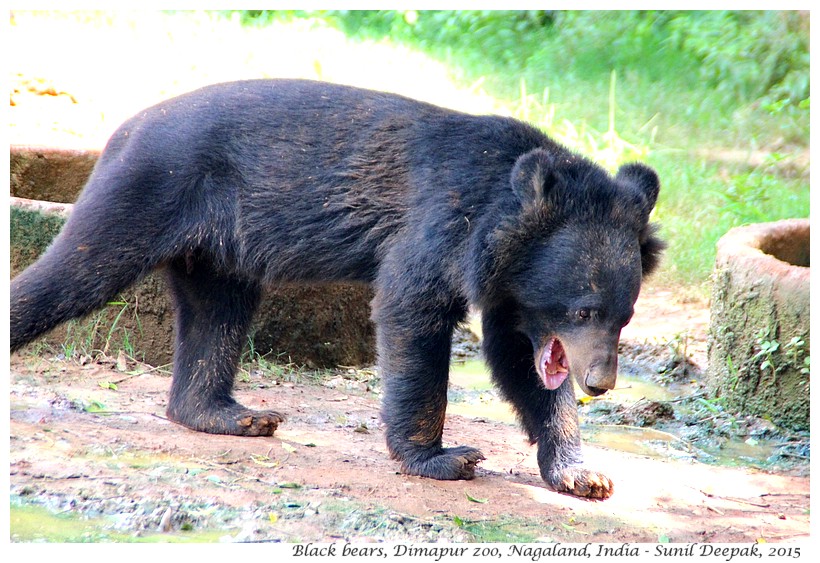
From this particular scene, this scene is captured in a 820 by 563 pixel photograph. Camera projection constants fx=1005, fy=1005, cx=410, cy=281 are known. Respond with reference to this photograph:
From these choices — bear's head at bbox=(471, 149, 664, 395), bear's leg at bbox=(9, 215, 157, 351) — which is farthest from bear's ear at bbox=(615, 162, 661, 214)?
bear's leg at bbox=(9, 215, 157, 351)

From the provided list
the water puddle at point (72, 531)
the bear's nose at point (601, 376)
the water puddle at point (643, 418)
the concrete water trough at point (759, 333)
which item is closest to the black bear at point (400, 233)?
the bear's nose at point (601, 376)

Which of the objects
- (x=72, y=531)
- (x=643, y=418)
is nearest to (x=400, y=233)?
(x=72, y=531)

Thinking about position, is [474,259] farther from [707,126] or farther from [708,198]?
[707,126]

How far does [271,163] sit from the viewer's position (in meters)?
5.04

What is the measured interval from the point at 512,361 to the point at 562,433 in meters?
0.43

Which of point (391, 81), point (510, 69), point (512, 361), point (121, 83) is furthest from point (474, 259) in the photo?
point (510, 69)

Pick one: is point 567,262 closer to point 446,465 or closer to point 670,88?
point 446,465

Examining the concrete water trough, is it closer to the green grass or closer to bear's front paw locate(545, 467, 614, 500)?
bear's front paw locate(545, 467, 614, 500)

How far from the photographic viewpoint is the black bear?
4551 mm

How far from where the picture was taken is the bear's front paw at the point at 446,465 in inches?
190

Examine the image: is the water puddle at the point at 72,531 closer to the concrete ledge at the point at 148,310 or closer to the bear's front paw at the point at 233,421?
the bear's front paw at the point at 233,421

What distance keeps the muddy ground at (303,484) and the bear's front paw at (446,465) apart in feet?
0.18

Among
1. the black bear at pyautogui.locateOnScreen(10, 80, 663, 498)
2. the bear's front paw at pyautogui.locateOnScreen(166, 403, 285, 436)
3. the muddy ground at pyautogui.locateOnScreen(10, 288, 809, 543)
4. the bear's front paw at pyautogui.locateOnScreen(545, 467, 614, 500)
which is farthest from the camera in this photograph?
the bear's front paw at pyautogui.locateOnScreen(166, 403, 285, 436)

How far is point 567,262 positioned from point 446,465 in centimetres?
115
